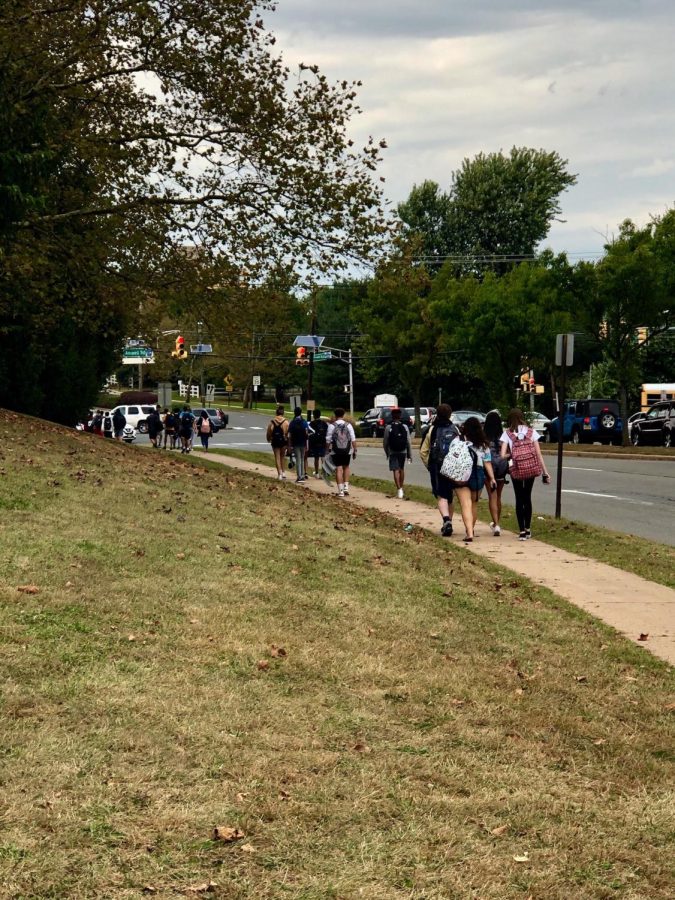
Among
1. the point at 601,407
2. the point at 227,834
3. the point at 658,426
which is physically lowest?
the point at 227,834

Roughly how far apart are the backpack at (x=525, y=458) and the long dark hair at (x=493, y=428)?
0.81m

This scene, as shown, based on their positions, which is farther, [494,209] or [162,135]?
[494,209]

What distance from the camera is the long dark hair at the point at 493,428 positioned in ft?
54.8

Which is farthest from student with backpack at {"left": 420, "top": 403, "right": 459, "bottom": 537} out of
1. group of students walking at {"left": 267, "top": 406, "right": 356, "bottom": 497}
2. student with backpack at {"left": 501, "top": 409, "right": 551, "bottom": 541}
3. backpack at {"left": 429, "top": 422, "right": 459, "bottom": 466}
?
group of students walking at {"left": 267, "top": 406, "right": 356, "bottom": 497}

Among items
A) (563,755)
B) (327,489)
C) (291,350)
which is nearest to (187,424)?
(327,489)

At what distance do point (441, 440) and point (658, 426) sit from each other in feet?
95.6

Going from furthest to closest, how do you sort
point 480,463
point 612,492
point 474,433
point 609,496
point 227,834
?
1. point 612,492
2. point 609,496
3. point 480,463
4. point 474,433
5. point 227,834

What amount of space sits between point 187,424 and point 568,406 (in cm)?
1921

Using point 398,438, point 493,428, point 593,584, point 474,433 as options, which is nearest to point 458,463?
point 474,433

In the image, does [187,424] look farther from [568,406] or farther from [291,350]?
[291,350]

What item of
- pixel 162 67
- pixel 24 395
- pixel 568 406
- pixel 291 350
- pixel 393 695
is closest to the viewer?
pixel 393 695

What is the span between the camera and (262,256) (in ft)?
77.3

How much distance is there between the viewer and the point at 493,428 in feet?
55.3

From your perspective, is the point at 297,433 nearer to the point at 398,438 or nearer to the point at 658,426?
the point at 398,438
